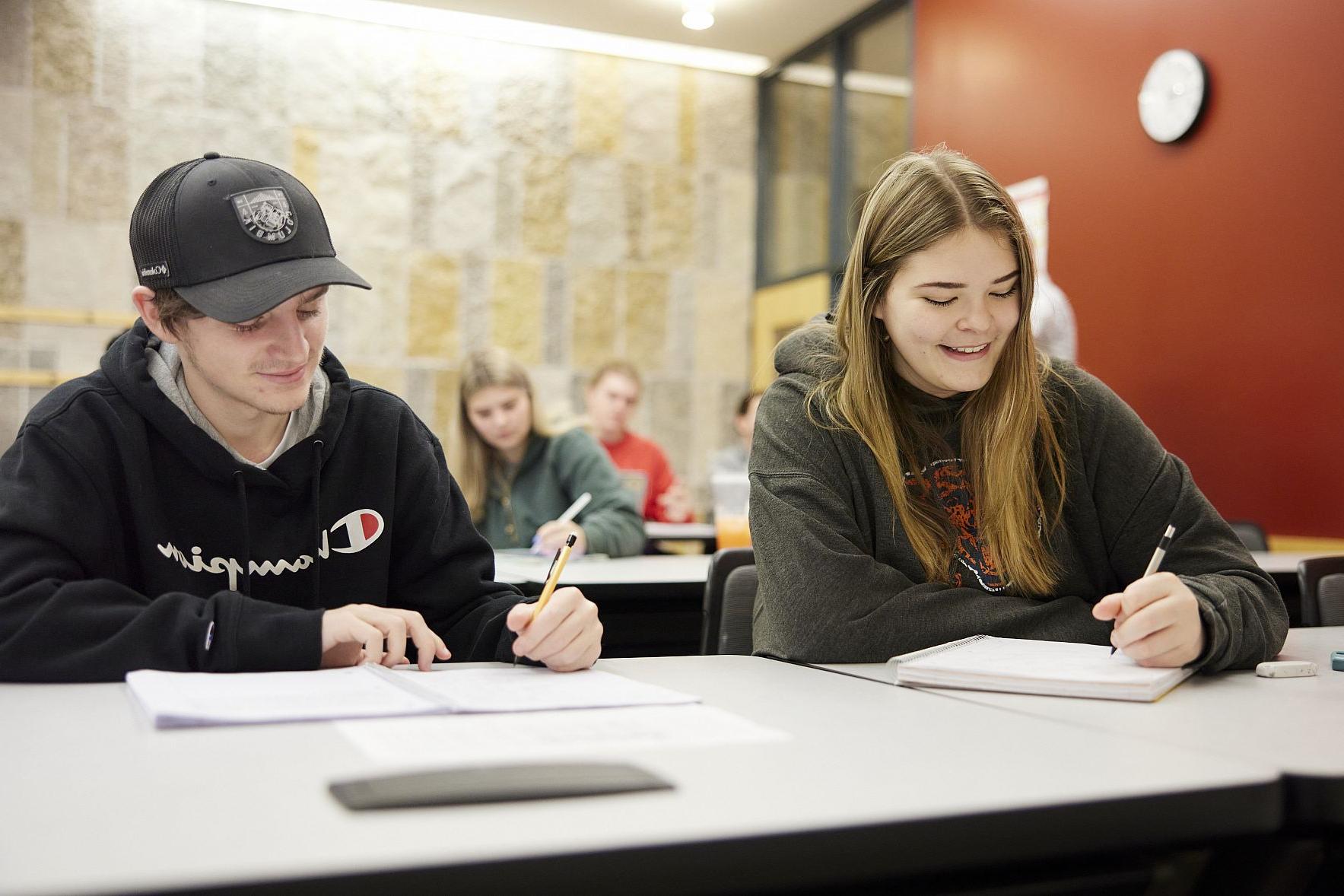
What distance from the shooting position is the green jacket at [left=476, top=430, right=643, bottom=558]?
3436 millimetres

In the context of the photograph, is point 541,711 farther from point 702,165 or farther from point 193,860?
point 702,165

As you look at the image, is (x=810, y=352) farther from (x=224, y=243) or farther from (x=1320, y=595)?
(x=1320, y=595)

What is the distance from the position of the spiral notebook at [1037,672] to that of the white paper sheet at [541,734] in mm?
284

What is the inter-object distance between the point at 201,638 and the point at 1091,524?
111 cm

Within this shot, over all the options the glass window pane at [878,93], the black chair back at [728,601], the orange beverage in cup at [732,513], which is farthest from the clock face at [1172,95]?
Answer: the black chair back at [728,601]

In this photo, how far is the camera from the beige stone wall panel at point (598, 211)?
635 cm

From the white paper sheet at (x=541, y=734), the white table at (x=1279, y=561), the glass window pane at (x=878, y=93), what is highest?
the glass window pane at (x=878, y=93)

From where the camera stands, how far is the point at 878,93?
19.0ft

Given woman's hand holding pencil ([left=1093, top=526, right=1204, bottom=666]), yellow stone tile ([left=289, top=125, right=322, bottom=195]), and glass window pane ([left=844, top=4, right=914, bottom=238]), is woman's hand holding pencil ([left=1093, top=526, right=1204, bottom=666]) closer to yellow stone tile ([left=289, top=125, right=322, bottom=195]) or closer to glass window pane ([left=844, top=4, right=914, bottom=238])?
glass window pane ([left=844, top=4, right=914, bottom=238])

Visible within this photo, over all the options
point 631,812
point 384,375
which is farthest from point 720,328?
point 631,812

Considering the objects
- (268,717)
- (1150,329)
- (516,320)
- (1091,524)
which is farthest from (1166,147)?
(268,717)

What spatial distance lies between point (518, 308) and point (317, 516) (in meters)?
4.85

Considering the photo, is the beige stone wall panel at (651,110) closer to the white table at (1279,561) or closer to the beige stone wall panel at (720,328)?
the beige stone wall panel at (720,328)

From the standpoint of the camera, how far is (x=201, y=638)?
1.13m
